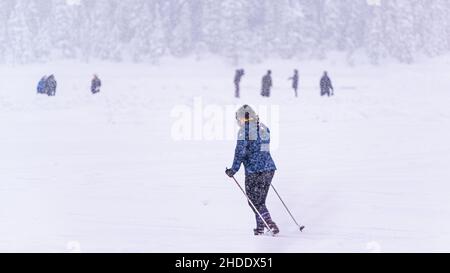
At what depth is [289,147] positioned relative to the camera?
1512 cm

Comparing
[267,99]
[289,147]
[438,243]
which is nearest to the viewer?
[438,243]

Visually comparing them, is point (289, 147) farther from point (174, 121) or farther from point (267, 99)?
point (267, 99)

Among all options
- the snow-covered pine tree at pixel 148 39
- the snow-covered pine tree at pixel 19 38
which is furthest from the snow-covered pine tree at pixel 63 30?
the snow-covered pine tree at pixel 148 39

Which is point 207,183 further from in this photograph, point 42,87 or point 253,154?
point 42,87

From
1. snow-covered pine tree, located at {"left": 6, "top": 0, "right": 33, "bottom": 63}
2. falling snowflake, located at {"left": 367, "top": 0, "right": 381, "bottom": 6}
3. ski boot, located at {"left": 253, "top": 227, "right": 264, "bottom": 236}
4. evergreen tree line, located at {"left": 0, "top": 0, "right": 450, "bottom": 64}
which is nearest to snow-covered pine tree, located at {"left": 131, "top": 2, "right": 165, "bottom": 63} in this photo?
evergreen tree line, located at {"left": 0, "top": 0, "right": 450, "bottom": 64}

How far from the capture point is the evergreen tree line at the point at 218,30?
7031 centimetres

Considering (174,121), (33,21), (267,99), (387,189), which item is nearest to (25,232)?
(387,189)

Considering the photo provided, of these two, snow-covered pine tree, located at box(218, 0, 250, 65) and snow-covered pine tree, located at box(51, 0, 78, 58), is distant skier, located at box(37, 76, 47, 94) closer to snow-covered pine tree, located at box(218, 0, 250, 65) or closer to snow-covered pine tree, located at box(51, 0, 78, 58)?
snow-covered pine tree, located at box(218, 0, 250, 65)

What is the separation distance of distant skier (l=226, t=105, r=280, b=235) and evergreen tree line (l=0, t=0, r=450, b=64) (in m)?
62.5

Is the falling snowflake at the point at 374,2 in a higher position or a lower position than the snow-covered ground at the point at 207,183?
higher

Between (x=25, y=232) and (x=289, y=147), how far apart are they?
29.3 feet

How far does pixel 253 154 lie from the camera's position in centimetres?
662

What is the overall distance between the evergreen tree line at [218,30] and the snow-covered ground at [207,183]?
155ft

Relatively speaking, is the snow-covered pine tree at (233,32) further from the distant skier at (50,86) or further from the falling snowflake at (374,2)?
the distant skier at (50,86)
